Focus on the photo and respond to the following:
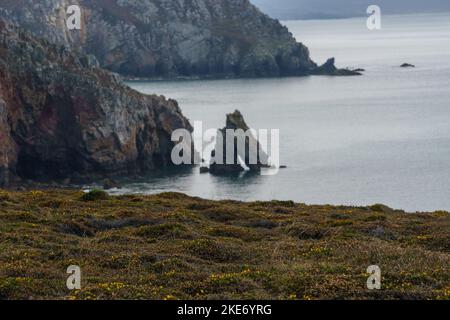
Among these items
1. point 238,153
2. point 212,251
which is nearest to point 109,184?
point 238,153

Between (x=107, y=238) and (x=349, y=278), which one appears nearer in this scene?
(x=349, y=278)

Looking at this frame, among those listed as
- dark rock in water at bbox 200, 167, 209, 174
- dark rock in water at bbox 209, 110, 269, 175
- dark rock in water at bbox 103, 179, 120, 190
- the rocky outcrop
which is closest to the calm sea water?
dark rock in water at bbox 200, 167, 209, 174

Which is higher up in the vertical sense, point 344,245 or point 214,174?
point 344,245

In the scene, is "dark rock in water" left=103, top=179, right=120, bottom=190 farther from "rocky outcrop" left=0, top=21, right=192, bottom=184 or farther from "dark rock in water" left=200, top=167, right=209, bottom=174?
"dark rock in water" left=200, top=167, right=209, bottom=174

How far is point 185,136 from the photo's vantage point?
13338 cm

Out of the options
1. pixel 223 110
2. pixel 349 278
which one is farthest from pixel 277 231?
pixel 223 110

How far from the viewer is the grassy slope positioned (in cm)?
2345

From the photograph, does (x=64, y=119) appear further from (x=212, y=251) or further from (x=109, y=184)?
(x=212, y=251)

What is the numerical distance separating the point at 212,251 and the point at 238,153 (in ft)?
311

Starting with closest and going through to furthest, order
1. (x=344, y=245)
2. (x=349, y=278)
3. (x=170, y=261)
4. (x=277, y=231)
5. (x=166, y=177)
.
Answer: (x=349, y=278) < (x=170, y=261) < (x=344, y=245) < (x=277, y=231) < (x=166, y=177)

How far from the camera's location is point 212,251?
1175 inches

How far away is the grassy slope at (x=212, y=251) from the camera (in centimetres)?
2345
